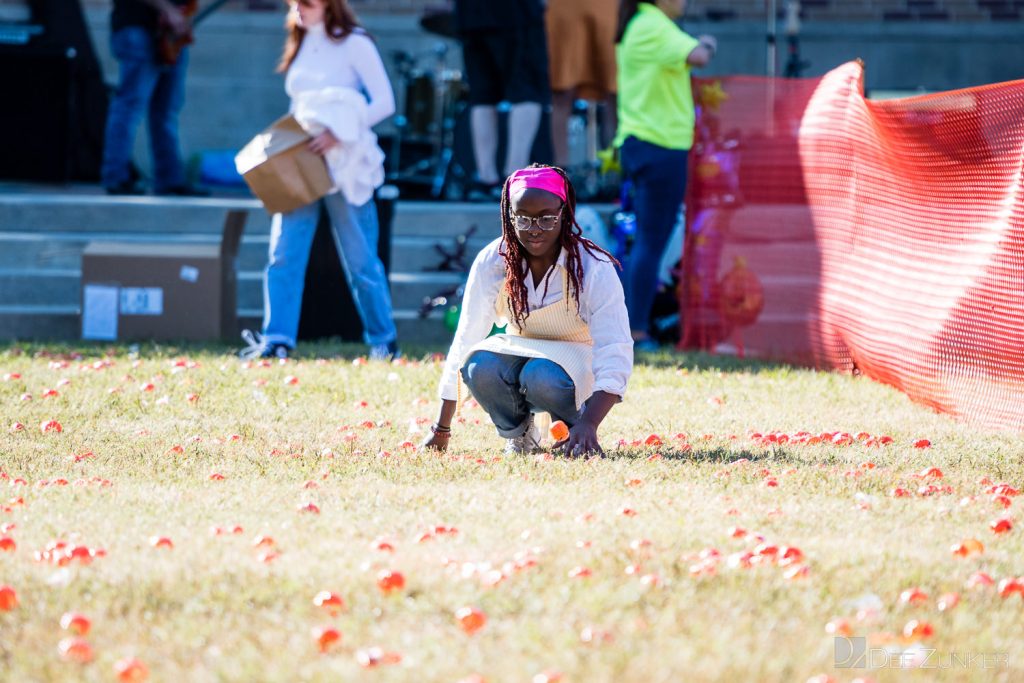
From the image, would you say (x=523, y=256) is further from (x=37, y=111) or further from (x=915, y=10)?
(x=915, y=10)

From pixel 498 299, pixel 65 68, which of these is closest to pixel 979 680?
pixel 498 299

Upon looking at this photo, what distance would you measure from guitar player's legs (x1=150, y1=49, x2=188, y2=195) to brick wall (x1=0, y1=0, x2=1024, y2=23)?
3.50 metres

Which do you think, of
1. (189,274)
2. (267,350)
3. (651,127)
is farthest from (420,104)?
(267,350)

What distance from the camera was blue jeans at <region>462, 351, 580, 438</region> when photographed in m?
5.49

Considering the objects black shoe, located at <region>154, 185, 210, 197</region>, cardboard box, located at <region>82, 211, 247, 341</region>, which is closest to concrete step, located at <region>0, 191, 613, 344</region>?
black shoe, located at <region>154, 185, 210, 197</region>

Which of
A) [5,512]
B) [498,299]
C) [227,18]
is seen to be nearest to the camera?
[5,512]

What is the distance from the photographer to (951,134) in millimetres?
7156

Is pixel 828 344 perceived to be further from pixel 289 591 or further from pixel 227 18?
pixel 227 18

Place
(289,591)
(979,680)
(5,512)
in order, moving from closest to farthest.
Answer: (979,680), (289,591), (5,512)

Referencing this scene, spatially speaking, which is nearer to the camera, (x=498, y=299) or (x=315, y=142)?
(x=498, y=299)

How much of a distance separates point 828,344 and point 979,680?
533 centimetres

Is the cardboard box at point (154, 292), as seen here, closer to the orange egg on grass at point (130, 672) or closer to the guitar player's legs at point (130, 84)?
the guitar player's legs at point (130, 84)

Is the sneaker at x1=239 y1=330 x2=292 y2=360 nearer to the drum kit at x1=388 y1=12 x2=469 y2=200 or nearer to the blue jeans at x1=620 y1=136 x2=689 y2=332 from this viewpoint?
the blue jeans at x1=620 y1=136 x2=689 y2=332

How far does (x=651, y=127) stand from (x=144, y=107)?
12.3ft
